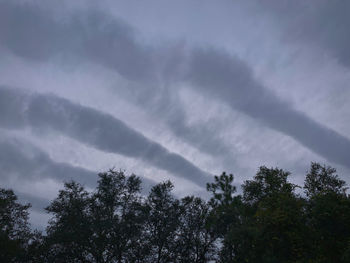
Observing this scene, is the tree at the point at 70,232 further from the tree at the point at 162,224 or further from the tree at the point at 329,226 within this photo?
the tree at the point at 329,226

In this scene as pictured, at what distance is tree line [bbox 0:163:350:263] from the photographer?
25953 millimetres

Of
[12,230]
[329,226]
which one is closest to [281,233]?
[329,226]

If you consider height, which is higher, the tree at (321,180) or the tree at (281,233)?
the tree at (321,180)

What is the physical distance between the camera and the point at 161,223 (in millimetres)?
43188

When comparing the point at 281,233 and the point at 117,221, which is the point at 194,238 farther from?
the point at 281,233

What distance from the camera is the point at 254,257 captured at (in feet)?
83.3

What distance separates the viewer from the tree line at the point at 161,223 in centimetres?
2595

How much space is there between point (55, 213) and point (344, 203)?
3332 centimetres

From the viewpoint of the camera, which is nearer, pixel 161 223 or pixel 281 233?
pixel 281 233

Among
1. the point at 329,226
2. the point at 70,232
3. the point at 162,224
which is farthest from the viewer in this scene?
the point at 162,224

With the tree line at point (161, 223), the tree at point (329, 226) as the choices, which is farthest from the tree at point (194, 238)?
the tree at point (329, 226)

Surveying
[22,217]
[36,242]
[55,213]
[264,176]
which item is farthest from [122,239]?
[264,176]

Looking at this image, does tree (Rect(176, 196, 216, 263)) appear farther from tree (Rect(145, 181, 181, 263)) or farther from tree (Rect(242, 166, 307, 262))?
tree (Rect(242, 166, 307, 262))

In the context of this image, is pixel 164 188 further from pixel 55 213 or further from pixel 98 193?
pixel 55 213
